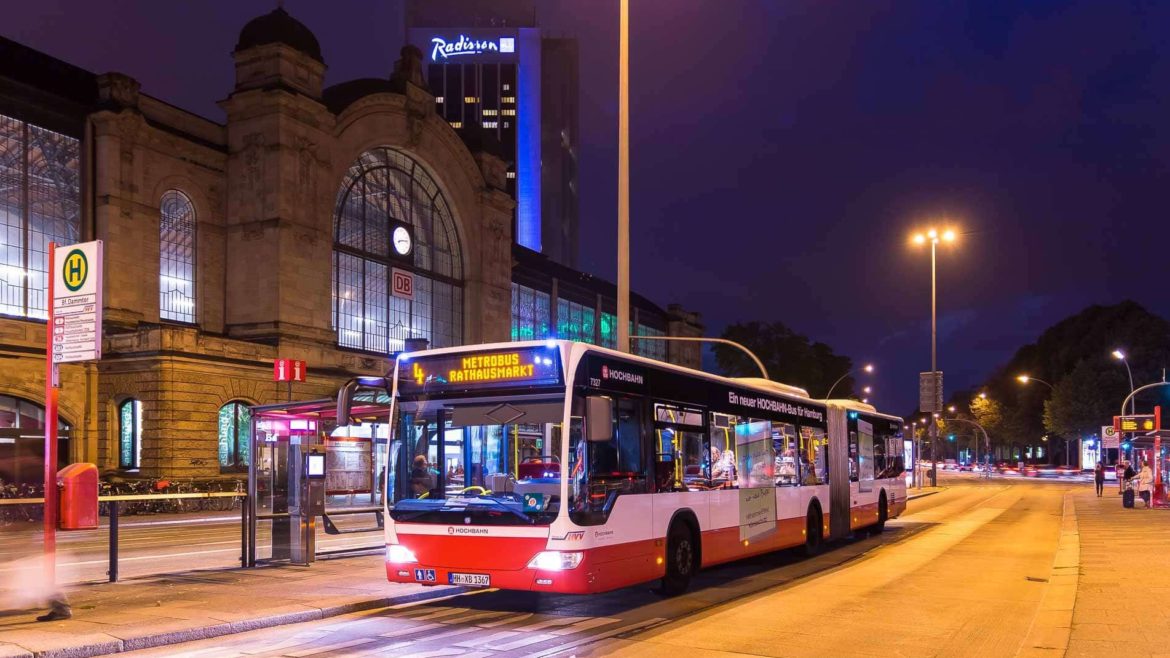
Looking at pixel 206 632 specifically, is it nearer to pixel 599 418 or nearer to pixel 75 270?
pixel 75 270

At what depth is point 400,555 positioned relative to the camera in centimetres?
1162

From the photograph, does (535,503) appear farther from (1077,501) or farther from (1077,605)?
(1077,501)

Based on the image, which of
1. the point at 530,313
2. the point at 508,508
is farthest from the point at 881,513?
the point at 530,313

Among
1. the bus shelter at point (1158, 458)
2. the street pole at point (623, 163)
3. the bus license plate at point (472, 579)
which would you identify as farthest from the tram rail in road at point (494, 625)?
the bus shelter at point (1158, 458)

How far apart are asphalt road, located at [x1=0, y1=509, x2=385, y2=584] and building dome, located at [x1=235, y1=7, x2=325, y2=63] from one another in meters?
23.1

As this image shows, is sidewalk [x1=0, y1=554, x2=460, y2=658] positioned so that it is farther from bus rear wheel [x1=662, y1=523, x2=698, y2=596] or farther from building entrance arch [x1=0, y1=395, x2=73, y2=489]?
building entrance arch [x1=0, y1=395, x2=73, y2=489]

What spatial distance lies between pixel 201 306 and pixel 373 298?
8.90 meters

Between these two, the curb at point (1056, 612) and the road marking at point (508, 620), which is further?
the road marking at point (508, 620)

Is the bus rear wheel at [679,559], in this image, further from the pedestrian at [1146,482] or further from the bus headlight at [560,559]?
the pedestrian at [1146,482]

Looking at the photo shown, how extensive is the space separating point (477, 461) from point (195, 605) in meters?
3.71

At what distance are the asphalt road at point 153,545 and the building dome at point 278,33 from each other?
75.8 ft

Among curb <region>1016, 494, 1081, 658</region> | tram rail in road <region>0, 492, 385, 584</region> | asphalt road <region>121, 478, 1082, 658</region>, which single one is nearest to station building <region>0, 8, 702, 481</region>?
tram rail in road <region>0, 492, 385, 584</region>

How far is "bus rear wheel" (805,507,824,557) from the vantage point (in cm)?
1795

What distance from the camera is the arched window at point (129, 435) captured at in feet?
126
